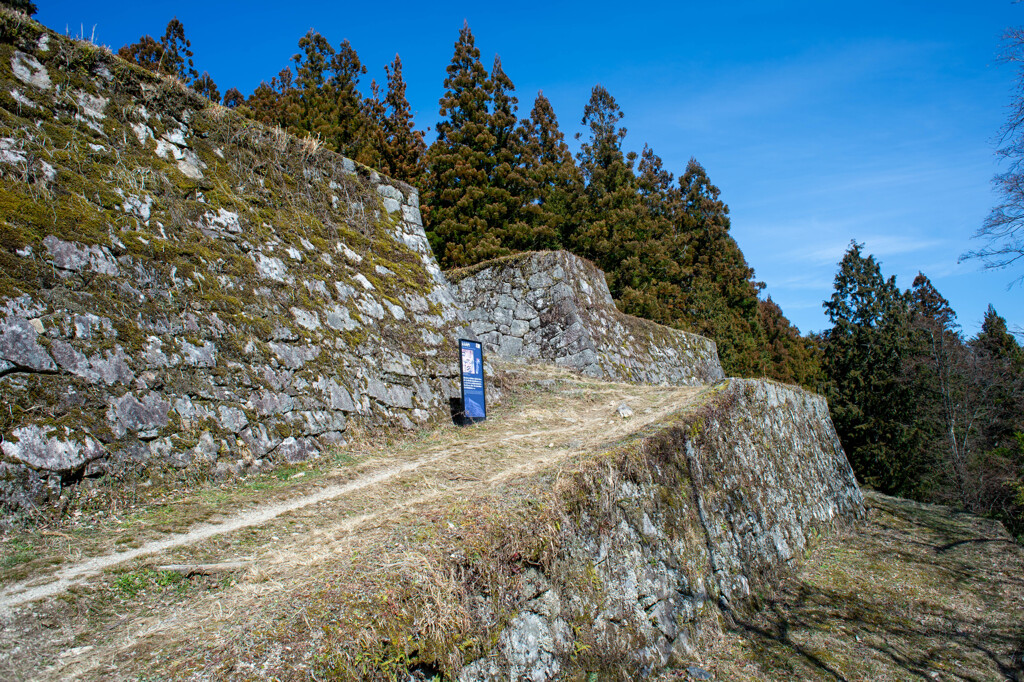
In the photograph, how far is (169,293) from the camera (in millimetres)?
6570

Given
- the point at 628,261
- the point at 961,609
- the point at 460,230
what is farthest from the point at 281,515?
the point at 628,261

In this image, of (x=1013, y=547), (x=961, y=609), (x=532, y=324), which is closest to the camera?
(x=961, y=609)

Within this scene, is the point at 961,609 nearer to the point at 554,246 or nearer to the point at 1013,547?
the point at 1013,547

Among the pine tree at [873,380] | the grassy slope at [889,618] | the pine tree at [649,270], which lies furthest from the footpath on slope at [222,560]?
the pine tree at [873,380]

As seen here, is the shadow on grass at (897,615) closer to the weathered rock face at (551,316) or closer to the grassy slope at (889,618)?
Answer: the grassy slope at (889,618)

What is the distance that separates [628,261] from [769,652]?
22388 millimetres

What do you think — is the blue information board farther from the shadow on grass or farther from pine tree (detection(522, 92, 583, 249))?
pine tree (detection(522, 92, 583, 249))

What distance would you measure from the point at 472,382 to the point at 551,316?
7.73 meters

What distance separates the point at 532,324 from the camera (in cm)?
1714

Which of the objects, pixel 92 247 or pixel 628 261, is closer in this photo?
pixel 92 247

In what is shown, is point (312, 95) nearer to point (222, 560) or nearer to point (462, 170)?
point (462, 170)

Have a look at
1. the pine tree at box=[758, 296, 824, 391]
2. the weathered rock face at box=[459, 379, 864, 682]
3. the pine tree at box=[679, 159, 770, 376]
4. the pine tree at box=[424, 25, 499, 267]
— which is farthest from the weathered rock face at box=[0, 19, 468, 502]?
the pine tree at box=[758, 296, 824, 391]

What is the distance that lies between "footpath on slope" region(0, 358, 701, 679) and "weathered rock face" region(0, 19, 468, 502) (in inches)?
39.6

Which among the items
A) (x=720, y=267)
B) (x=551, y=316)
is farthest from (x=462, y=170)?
(x=720, y=267)
